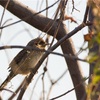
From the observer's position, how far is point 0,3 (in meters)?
3.80

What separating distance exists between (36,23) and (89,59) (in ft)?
8.62

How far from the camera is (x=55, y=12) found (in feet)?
9.00

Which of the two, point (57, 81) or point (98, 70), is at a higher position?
point (57, 81)

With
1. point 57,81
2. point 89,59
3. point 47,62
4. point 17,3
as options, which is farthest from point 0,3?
point 89,59

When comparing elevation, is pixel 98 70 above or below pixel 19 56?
below

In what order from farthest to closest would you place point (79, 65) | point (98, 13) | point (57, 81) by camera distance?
→ 1. point (79, 65)
2. point (57, 81)
3. point (98, 13)

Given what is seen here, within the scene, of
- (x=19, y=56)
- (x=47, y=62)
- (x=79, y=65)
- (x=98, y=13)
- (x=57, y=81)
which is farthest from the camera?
(x=19, y=56)

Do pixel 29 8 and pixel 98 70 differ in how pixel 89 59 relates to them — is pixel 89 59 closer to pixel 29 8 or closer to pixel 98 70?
pixel 98 70

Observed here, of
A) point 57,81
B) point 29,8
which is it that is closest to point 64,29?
point 29,8

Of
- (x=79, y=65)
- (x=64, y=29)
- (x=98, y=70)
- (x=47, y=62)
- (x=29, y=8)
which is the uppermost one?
(x=29, y=8)

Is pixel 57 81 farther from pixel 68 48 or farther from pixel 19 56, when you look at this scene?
pixel 19 56

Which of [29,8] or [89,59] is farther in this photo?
[29,8]

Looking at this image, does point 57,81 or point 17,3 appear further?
point 17,3

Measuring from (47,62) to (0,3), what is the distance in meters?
1.37
